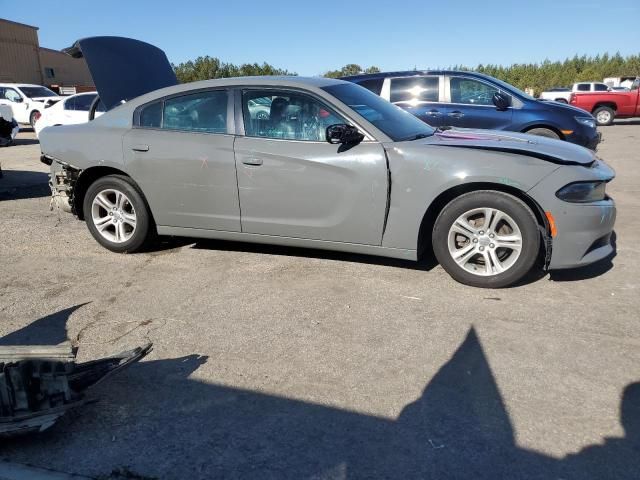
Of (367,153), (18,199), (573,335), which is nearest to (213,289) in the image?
(367,153)

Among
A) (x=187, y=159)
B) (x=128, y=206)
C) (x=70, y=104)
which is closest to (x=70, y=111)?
(x=70, y=104)

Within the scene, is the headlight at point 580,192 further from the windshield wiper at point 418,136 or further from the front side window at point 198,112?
the front side window at point 198,112

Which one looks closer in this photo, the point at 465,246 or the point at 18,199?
the point at 465,246

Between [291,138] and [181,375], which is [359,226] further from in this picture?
→ [181,375]

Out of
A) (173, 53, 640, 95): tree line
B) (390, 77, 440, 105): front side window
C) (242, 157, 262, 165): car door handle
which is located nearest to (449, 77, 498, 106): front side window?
(390, 77, 440, 105): front side window

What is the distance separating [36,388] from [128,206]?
9.45 ft

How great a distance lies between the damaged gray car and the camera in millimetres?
3969

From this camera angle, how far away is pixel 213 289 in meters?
4.31

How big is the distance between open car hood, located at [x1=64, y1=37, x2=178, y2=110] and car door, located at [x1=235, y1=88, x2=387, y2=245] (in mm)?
2011

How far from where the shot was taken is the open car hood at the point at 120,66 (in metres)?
5.80

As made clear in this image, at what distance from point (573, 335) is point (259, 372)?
6.48 feet

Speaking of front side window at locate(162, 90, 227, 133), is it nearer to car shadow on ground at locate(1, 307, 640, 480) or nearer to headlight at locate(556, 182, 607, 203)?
car shadow on ground at locate(1, 307, 640, 480)

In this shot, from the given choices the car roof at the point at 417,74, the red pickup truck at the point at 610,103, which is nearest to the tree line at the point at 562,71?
the red pickup truck at the point at 610,103

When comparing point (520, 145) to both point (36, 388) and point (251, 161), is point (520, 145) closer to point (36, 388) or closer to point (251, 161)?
point (251, 161)
